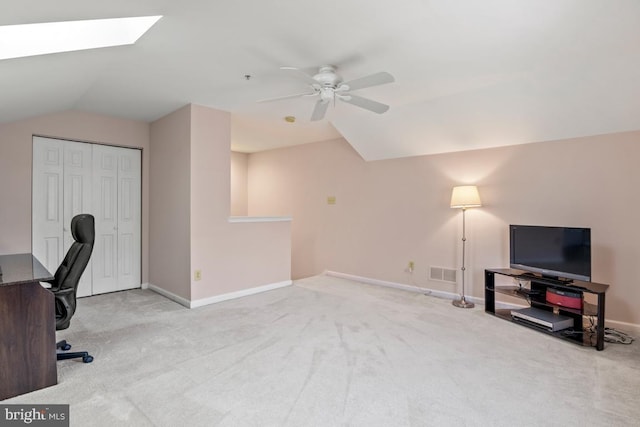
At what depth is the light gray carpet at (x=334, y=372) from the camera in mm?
1860

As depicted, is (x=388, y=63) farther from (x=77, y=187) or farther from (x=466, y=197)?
(x=77, y=187)

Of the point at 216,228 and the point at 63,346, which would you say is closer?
the point at 63,346

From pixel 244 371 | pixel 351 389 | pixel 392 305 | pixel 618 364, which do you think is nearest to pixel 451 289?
pixel 392 305

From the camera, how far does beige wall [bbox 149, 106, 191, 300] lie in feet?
13.0

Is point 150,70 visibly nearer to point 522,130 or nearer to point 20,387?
point 20,387

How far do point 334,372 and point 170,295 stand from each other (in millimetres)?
2785

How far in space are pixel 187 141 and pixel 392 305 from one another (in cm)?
320

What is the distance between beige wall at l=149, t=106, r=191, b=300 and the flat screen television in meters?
3.77

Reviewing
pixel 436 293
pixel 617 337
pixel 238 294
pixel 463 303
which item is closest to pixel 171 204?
pixel 238 294

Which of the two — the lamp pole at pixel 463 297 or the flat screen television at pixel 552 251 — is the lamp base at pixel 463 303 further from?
the flat screen television at pixel 552 251

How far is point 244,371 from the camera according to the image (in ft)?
7.67

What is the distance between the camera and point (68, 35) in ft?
6.86

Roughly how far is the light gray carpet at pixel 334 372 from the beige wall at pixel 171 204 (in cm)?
70

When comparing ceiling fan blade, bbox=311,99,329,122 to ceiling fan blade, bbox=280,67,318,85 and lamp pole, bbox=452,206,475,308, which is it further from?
lamp pole, bbox=452,206,475,308
